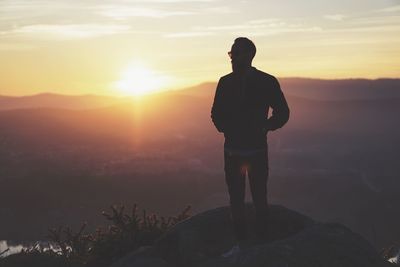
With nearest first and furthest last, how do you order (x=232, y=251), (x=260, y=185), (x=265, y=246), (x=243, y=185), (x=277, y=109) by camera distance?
(x=265, y=246), (x=277, y=109), (x=232, y=251), (x=260, y=185), (x=243, y=185)

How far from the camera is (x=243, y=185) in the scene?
8.83 m

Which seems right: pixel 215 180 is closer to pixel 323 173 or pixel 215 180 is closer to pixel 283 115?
pixel 323 173

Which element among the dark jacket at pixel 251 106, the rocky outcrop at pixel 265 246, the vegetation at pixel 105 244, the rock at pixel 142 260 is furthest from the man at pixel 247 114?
the vegetation at pixel 105 244

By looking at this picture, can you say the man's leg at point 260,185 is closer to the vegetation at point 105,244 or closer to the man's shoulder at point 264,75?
the man's shoulder at point 264,75

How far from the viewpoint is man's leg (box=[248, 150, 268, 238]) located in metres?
8.43

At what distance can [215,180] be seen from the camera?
17612cm

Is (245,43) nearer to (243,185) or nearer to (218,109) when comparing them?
(218,109)

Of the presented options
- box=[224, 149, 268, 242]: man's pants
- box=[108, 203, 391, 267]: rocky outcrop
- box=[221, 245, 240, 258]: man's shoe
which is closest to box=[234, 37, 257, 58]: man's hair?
box=[224, 149, 268, 242]: man's pants

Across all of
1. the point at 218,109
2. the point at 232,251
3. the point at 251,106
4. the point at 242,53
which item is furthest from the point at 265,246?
the point at 242,53

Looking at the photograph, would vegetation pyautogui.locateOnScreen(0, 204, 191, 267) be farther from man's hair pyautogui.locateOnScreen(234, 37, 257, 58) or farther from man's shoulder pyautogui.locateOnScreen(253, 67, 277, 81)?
man's hair pyautogui.locateOnScreen(234, 37, 257, 58)

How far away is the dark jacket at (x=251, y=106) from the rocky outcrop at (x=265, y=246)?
150 cm

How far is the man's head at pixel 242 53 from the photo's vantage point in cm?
808

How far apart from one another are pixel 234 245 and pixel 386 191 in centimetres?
16873

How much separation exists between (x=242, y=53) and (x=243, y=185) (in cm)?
201
